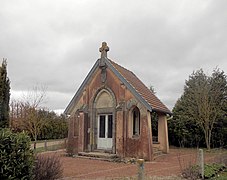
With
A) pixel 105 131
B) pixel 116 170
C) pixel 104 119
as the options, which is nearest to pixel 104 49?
pixel 104 119

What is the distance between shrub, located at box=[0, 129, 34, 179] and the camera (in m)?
7.15

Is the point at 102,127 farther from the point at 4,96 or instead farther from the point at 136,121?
the point at 4,96

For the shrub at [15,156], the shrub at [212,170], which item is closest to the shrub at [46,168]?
the shrub at [15,156]

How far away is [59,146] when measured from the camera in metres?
27.4

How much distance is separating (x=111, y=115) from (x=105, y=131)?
1.29 meters

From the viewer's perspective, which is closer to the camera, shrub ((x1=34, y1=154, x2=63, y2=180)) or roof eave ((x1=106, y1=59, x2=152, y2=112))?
shrub ((x1=34, y1=154, x2=63, y2=180))

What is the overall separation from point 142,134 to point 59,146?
12689 millimetres

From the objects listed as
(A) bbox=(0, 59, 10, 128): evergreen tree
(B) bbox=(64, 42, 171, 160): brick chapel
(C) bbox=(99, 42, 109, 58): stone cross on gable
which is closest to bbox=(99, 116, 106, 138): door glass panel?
(B) bbox=(64, 42, 171, 160): brick chapel

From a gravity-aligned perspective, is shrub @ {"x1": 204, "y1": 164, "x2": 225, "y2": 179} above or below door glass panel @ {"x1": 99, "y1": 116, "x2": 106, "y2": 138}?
below

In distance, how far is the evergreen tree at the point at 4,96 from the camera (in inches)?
355

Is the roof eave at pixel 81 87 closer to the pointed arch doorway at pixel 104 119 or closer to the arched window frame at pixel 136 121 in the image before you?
the pointed arch doorway at pixel 104 119

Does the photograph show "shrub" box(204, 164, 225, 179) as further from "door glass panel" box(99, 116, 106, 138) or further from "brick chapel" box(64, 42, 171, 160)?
"door glass panel" box(99, 116, 106, 138)

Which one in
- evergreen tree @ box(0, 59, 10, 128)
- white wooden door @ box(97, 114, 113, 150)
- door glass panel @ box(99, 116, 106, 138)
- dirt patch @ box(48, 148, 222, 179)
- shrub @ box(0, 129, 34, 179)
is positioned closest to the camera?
shrub @ box(0, 129, 34, 179)

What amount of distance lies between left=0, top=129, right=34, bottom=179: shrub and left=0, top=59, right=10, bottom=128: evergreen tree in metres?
1.62
